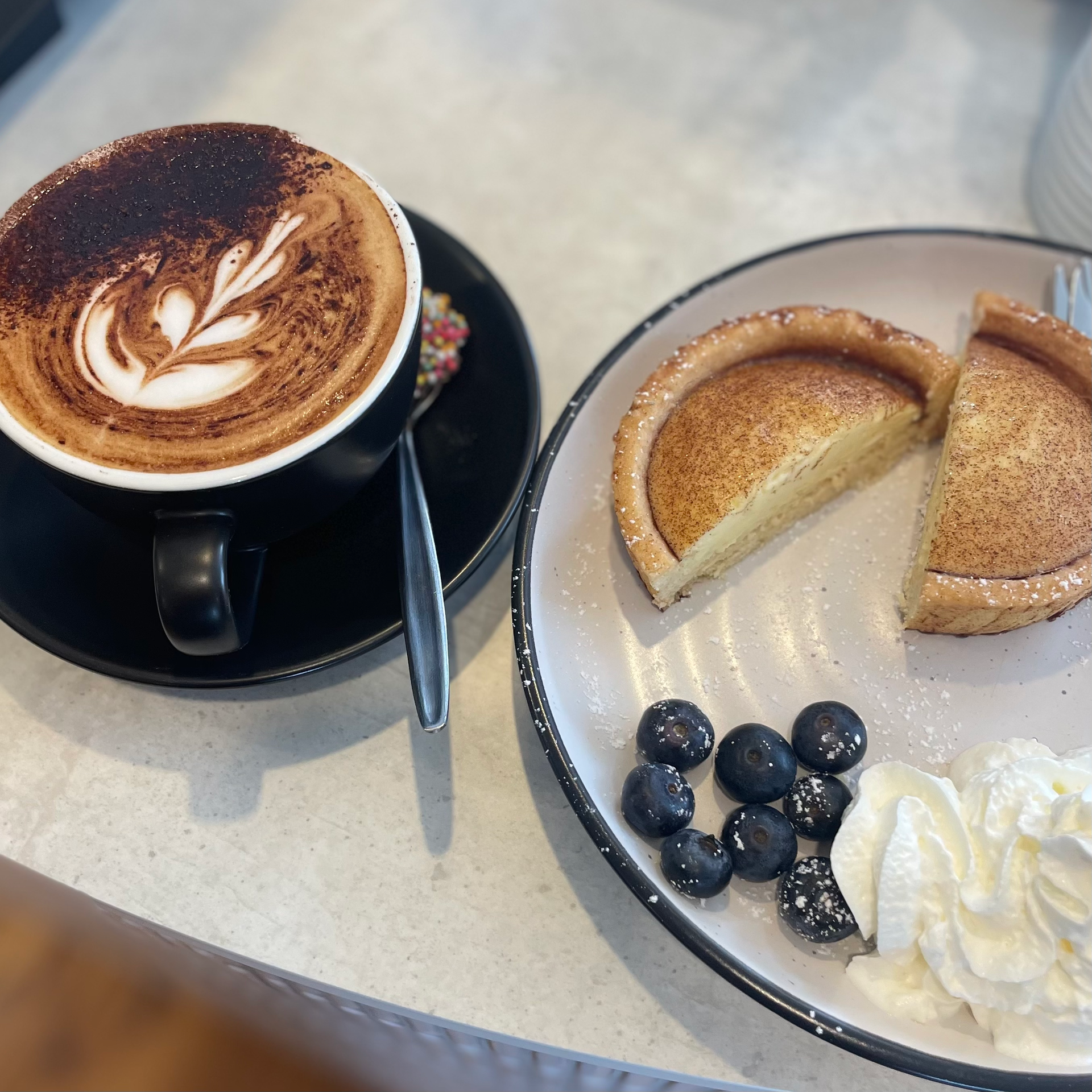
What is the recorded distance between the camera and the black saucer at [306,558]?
103cm

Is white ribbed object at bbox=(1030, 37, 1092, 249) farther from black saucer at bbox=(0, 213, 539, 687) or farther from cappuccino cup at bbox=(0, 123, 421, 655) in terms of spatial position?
cappuccino cup at bbox=(0, 123, 421, 655)

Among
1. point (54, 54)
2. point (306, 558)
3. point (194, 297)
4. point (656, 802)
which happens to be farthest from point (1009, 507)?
point (54, 54)

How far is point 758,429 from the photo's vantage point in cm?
120

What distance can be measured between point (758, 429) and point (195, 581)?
71 centimetres

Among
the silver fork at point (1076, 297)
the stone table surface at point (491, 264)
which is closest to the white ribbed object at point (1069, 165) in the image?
the stone table surface at point (491, 264)

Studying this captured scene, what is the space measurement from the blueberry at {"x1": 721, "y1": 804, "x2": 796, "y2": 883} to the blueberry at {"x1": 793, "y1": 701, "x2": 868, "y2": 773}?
0.08 m

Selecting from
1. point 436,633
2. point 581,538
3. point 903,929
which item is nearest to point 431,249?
point 581,538

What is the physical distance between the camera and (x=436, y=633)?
3.42 ft

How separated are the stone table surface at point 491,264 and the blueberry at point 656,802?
0.14 m

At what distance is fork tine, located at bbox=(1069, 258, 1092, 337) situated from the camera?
129 cm

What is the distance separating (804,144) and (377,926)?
1.48 meters

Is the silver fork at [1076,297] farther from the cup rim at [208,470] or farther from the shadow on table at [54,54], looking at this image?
the shadow on table at [54,54]

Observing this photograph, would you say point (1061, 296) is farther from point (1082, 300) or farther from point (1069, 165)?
point (1069, 165)

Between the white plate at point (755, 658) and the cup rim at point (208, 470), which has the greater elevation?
the cup rim at point (208, 470)
